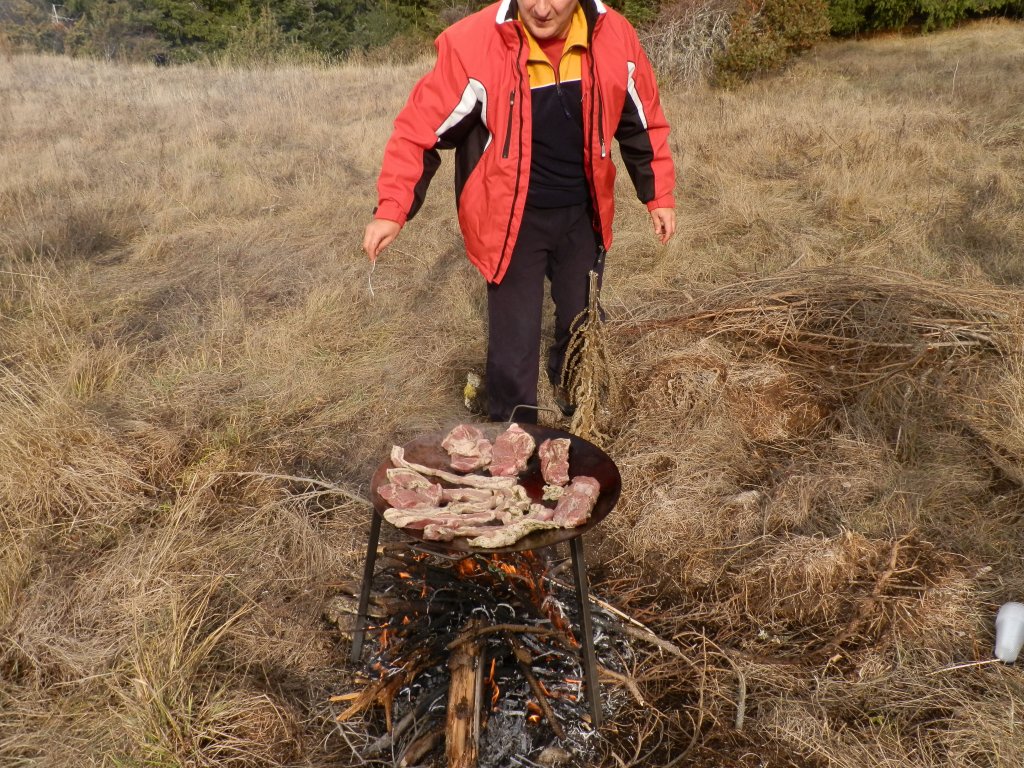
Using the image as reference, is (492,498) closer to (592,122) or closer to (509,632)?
(509,632)

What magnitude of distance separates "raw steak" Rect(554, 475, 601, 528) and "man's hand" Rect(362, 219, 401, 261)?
3.61ft

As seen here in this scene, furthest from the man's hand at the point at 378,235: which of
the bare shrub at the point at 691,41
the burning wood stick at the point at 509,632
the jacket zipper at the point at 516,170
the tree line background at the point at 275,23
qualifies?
the tree line background at the point at 275,23

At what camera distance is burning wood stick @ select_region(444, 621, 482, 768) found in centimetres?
197

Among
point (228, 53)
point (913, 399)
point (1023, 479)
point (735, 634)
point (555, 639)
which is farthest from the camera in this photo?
point (228, 53)

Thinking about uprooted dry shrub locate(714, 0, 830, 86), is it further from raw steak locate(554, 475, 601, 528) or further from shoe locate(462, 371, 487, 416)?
raw steak locate(554, 475, 601, 528)

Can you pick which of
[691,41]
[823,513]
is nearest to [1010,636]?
[823,513]

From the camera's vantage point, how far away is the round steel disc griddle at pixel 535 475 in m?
1.89

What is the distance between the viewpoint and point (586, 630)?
209 centimetres

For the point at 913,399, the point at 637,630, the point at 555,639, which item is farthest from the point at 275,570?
the point at 913,399

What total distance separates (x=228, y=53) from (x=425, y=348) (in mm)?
14007

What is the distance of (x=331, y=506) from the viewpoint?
3.28 metres

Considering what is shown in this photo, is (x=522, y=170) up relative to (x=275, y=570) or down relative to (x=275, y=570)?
→ up

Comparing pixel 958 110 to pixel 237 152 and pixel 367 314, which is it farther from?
pixel 237 152

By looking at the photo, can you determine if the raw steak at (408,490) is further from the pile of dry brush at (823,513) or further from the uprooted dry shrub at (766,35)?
the uprooted dry shrub at (766,35)
